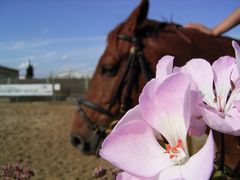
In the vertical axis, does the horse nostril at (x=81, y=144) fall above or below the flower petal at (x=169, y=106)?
below

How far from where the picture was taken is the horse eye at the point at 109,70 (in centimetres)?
234

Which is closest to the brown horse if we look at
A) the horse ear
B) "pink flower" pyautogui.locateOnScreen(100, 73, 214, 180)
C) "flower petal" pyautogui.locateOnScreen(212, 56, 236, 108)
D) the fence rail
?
the horse ear

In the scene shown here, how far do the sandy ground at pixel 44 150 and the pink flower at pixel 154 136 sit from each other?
2747 mm

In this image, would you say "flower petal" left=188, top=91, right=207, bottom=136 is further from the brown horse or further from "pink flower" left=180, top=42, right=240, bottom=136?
the brown horse

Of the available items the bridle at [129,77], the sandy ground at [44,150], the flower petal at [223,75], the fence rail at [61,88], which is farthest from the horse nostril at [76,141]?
the fence rail at [61,88]

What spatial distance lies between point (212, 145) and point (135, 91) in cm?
203

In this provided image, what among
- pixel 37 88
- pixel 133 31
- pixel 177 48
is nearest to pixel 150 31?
pixel 133 31

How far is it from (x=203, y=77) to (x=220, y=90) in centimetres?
4

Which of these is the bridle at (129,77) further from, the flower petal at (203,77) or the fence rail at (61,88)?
the fence rail at (61,88)

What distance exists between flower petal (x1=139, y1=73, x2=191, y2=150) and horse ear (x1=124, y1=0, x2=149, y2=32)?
6.67 ft

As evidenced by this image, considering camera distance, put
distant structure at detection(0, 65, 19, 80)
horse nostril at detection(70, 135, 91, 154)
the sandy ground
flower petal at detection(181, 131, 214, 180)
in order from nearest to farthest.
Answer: flower petal at detection(181, 131, 214, 180)
horse nostril at detection(70, 135, 91, 154)
the sandy ground
distant structure at detection(0, 65, 19, 80)

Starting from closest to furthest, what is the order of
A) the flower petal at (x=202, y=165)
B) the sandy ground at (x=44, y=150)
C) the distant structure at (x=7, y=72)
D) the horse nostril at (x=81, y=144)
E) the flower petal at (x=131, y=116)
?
1. the flower petal at (x=202, y=165)
2. the flower petal at (x=131, y=116)
3. the horse nostril at (x=81, y=144)
4. the sandy ground at (x=44, y=150)
5. the distant structure at (x=7, y=72)

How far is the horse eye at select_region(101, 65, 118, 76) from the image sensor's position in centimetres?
234

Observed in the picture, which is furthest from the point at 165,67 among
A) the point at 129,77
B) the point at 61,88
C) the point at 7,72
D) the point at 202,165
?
the point at 7,72
